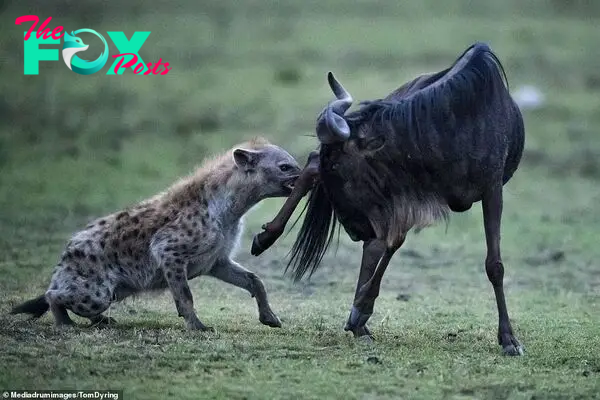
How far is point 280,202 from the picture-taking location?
51.4 ft

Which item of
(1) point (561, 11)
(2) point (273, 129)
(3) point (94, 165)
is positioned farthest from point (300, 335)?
(1) point (561, 11)

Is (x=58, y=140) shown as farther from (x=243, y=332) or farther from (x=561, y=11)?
(x=561, y=11)

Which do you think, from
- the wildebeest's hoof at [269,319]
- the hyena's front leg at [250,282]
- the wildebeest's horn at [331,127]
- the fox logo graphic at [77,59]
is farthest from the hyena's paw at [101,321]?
the fox logo graphic at [77,59]

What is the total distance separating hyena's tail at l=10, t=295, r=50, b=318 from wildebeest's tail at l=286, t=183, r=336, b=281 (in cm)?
170

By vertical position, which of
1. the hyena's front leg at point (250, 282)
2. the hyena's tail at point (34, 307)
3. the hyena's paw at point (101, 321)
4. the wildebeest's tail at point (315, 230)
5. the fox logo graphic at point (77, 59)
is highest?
the fox logo graphic at point (77, 59)

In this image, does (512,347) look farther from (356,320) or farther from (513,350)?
(356,320)

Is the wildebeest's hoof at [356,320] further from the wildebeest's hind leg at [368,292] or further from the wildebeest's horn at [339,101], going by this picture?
the wildebeest's horn at [339,101]

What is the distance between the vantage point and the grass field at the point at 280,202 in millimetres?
6762

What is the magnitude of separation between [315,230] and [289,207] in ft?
1.11

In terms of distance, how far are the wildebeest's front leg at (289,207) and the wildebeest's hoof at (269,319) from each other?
461 mm

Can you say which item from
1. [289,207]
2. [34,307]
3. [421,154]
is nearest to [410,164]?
[421,154]

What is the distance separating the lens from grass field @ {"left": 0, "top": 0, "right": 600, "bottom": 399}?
266 inches

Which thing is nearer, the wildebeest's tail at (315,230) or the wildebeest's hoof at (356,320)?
the wildebeest's hoof at (356,320)

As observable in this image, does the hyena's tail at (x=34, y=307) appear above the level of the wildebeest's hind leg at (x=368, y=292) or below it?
below
